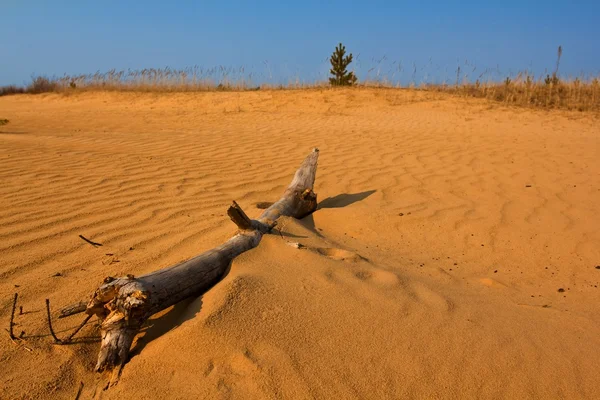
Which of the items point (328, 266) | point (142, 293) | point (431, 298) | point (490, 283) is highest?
point (142, 293)

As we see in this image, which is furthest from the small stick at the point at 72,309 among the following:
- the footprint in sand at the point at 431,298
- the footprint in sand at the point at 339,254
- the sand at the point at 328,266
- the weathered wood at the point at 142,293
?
the footprint in sand at the point at 431,298

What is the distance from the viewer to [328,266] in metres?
2.61

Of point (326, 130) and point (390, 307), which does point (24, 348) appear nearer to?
point (390, 307)

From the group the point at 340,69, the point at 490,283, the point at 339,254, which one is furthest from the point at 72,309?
the point at 340,69

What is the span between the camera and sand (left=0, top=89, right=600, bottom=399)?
1.83 metres

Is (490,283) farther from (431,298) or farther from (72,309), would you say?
(72,309)

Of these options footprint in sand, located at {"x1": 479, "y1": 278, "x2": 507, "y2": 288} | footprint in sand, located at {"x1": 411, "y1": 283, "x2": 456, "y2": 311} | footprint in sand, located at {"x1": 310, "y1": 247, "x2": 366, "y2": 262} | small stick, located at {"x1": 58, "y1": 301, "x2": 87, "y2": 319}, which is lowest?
footprint in sand, located at {"x1": 479, "y1": 278, "x2": 507, "y2": 288}

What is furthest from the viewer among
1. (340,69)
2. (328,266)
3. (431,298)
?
(340,69)

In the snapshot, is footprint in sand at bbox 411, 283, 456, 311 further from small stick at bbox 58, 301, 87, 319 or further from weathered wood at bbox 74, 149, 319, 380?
small stick at bbox 58, 301, 87, 319

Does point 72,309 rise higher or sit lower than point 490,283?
higher

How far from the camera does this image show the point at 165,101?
14734 millimetres

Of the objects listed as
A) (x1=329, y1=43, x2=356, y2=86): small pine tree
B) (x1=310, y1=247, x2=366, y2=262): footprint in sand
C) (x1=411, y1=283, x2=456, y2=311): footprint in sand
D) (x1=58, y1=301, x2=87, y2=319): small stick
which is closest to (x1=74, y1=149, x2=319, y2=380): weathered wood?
(x1=58, y1=301, x2=87, y2=319): small stick

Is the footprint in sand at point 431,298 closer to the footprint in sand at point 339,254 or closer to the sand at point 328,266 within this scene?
the sand at point 328,266

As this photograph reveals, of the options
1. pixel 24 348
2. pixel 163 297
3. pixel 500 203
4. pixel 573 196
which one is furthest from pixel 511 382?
pixel 573 196
